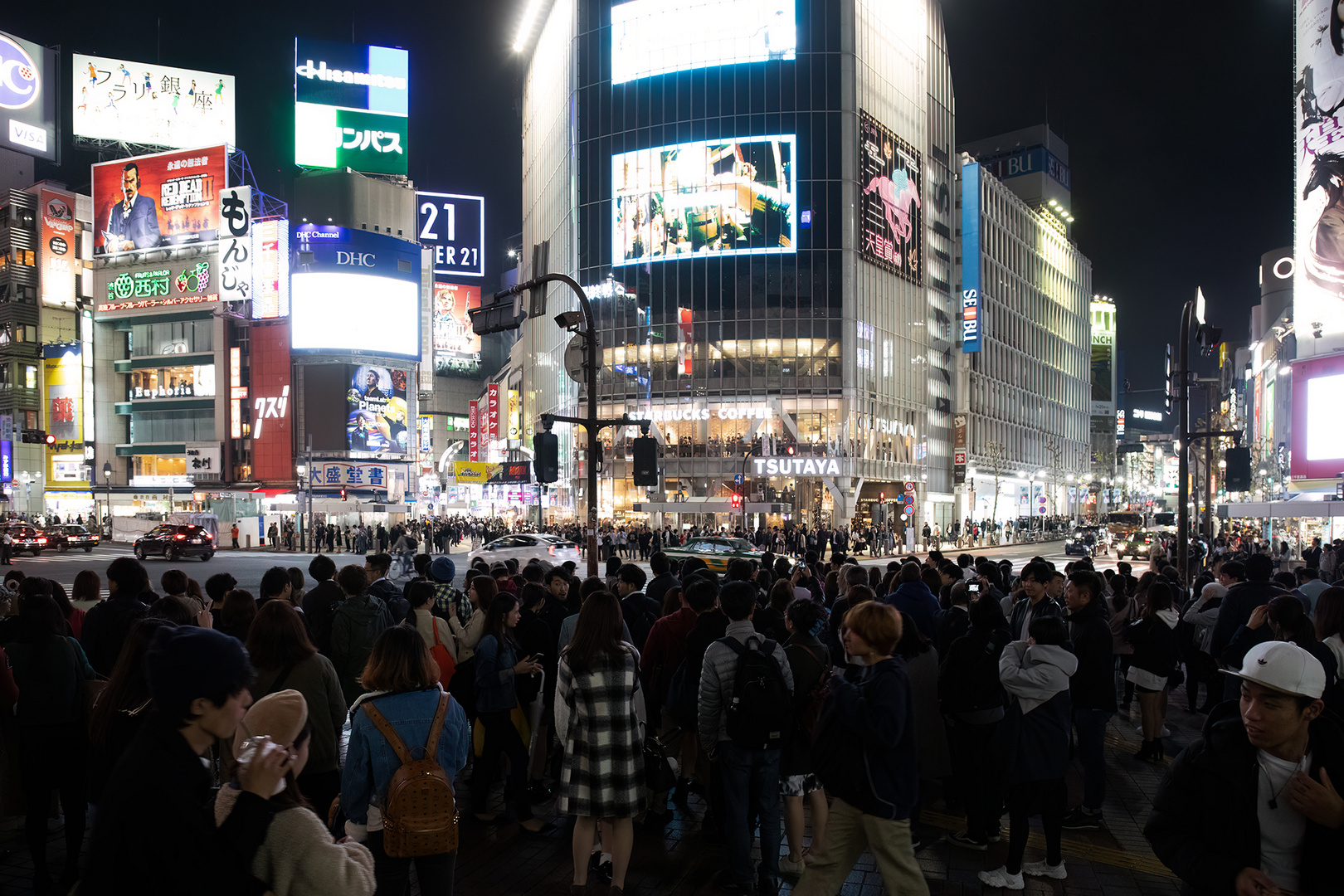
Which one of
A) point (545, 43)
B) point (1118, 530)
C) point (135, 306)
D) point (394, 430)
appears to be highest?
point (545, 43)

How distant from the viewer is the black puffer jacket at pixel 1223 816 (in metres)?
2.73

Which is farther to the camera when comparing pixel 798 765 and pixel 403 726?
pixel 798 765

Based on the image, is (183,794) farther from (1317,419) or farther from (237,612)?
(1317,419)

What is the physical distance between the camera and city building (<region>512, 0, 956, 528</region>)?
189 feet

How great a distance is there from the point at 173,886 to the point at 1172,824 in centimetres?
314

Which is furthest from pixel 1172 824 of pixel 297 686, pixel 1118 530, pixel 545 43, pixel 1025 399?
pixel 1025 399

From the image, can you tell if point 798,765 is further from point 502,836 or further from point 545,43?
point 545,43

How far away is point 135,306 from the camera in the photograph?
2557 inches

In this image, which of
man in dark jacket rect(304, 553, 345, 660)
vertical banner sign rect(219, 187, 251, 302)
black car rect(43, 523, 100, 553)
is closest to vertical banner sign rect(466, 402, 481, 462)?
vertical banner sign rect(219, 187, 251, 302)

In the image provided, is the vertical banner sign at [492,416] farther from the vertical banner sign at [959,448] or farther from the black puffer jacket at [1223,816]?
the black puffer jacket at [1223,816]

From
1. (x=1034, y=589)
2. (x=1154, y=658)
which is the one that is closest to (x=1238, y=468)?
(x=1154, y=658)

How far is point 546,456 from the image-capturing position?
43.0ft

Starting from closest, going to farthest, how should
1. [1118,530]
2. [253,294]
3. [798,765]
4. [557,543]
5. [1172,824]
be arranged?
[1172,824] < [798,765] < [557,543] < [1118,530] < [253,294]

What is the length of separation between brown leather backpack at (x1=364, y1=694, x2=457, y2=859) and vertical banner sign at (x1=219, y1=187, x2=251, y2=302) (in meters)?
65.2
